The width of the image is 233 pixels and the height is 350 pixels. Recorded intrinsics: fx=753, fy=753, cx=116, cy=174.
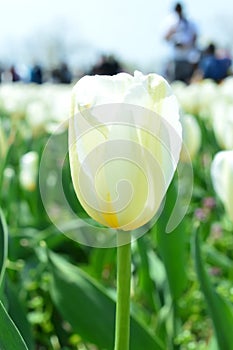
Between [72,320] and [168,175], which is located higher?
[168,175]

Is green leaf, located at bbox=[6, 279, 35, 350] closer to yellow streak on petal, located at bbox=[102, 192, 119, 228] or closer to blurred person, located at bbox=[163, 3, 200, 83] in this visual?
yellow streak on petal, located at bbox=[102, 192, 119, 228]

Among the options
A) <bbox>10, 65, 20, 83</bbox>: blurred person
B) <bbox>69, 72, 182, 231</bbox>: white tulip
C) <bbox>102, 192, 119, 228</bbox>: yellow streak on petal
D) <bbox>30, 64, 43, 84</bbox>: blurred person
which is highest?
<bbox>69, 72, 182, 231</bbox>: white tulip

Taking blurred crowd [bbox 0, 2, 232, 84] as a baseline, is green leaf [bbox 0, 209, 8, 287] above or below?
above

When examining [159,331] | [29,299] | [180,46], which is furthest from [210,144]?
[180,46]

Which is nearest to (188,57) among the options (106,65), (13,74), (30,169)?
(106,65)

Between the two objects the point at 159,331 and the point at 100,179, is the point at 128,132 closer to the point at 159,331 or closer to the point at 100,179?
the point at 100,179

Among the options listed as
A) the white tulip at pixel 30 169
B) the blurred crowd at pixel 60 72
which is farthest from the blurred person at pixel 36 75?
the white tulip at pixel 30 169

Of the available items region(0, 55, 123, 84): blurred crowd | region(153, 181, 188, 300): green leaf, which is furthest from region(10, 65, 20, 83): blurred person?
region(153, 181, 188, 300): green leaf
